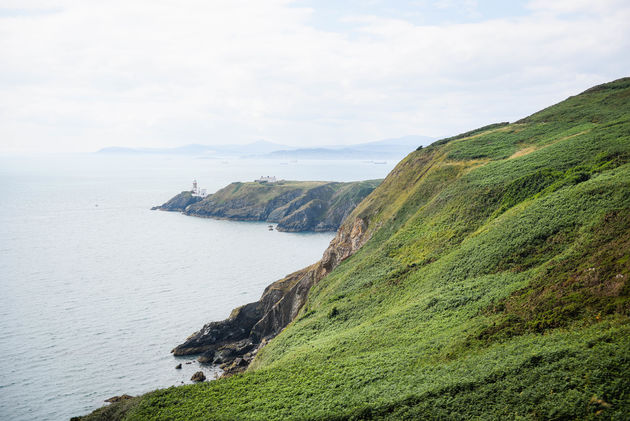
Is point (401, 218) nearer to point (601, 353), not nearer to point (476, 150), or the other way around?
point (476, 150)

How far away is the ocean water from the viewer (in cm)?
5019

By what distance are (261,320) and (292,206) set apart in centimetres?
12079

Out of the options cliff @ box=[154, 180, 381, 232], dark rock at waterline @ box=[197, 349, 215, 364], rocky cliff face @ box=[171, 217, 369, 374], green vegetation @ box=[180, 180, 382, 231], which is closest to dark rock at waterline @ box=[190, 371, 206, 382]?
Answer: rocky cliff face @ box=[171, 217, 369, 374]

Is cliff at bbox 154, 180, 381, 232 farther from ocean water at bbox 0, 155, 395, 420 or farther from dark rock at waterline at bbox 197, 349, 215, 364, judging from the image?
dark rock at waterline at bbox 197, 349, 215, 364

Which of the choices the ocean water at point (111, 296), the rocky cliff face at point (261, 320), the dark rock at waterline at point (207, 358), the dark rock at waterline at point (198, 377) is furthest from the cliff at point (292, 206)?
the dark rock at waterline at point (198, 377)

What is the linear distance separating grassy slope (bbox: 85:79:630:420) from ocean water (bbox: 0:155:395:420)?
2268 centimetres

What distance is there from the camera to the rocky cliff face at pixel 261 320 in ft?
191

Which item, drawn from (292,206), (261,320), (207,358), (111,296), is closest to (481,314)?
(261,320)

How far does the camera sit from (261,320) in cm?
6103

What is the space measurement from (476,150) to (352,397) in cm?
4710

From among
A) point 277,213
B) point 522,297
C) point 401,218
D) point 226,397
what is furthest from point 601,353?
point 277,213

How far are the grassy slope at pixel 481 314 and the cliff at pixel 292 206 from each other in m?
113

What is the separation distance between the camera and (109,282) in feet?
292

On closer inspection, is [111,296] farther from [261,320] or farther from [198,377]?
[198,377]
